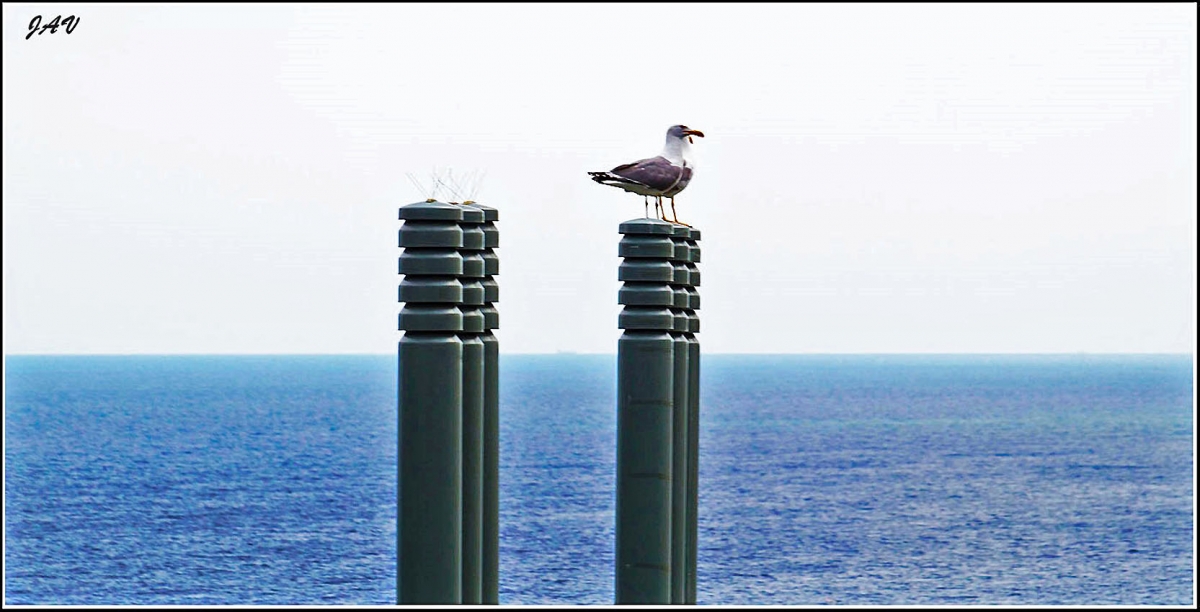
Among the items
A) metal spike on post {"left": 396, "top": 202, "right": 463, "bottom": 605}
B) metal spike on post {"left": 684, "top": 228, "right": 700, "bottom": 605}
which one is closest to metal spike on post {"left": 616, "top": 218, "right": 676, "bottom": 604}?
metal spike on post {"left": 684, "top": 228, "right": 700, "bottom": 605}

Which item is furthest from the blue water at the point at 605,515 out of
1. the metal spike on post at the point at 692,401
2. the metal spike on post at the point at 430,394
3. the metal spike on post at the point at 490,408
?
the metal spike on post at the point at 430,394

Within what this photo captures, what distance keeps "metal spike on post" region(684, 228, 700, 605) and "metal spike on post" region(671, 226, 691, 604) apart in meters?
0.09

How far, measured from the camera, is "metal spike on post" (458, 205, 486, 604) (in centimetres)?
981

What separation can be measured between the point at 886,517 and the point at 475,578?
79788 mm

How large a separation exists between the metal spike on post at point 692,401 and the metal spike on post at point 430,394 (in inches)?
77.4

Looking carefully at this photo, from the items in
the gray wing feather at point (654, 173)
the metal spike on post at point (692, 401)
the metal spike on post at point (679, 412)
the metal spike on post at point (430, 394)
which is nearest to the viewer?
the metal spike on post at point (430, 394)

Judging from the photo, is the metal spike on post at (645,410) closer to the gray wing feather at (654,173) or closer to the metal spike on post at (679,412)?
the metal spike on post at (679,412)

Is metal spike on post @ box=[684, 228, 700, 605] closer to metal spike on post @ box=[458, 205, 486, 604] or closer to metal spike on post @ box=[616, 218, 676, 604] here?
metal spike on post @ box=[616, 218, 676, 604]

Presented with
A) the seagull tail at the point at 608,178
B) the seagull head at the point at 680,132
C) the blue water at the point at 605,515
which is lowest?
A: the blue water at the point at 605,515

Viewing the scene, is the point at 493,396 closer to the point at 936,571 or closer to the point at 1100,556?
the point at 936,571

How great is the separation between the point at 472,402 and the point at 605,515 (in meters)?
70.7

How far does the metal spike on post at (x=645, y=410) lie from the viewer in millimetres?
10547

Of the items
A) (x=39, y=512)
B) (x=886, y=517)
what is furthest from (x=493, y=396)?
(x=39, y=512)

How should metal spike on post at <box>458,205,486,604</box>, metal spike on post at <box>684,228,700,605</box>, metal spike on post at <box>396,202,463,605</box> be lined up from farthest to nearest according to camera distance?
metal spike on post at <box>684,228,700,605</box>
metal spike on post at <box>458,205,486,604</box>
metal spike on post at <box>396,202,463,605</box>
